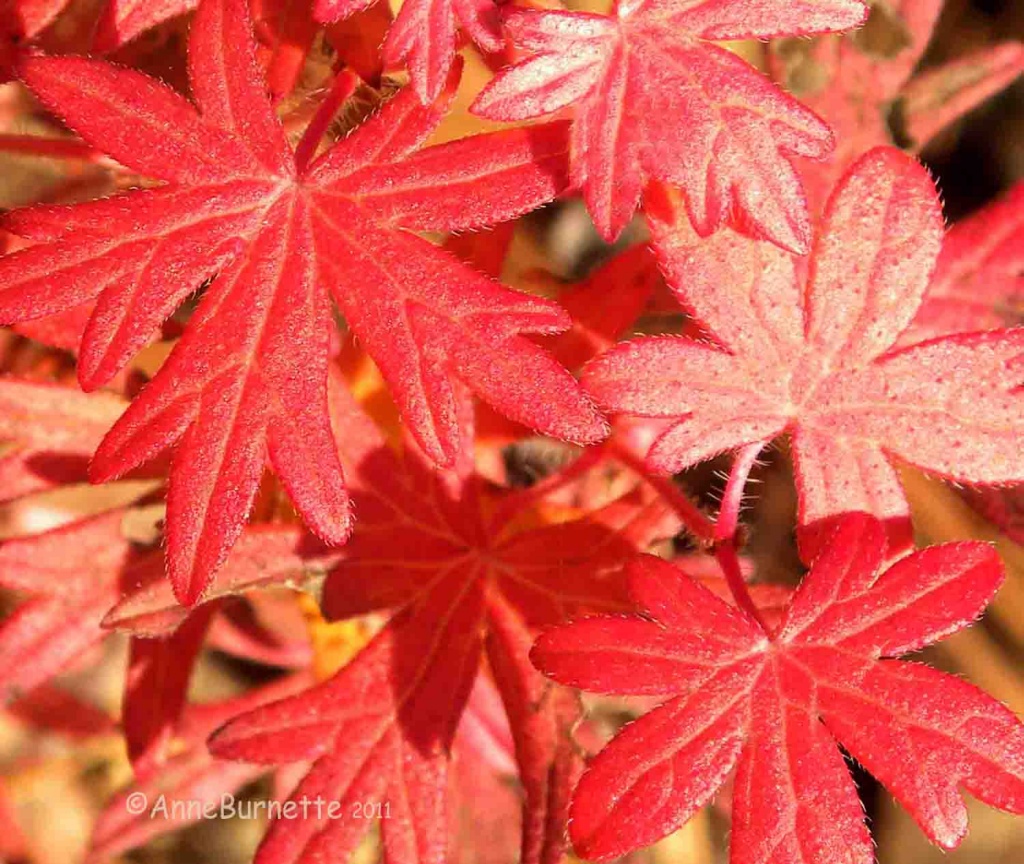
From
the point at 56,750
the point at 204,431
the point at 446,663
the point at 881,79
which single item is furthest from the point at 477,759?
the point at 881,79

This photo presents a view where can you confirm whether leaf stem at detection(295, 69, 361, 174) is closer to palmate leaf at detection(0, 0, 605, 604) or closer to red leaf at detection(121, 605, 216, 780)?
palmate leaf at detection(0, 0, 605, 604)

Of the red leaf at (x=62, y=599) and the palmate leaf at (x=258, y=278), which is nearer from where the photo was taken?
the palmate leaf at (x=258, y=278)

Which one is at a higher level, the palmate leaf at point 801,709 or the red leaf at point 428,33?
the red leaf at point 428,33

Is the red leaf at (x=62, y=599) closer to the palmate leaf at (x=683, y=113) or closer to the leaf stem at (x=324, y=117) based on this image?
the leaf stem at (x=324, y=117)

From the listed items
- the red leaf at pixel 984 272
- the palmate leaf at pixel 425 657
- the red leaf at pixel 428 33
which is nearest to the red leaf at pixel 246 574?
the palmate leaf at pixel 425 657

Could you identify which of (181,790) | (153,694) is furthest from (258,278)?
(181,790)

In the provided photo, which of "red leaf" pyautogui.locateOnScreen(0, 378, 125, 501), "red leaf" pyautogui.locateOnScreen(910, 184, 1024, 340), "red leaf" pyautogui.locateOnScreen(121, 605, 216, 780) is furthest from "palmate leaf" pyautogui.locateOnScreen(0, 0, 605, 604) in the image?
"red leaf" pyautogui.locateOnScreen(910, 184, 1024, 340)

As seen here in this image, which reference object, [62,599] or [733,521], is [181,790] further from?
[733,521]
